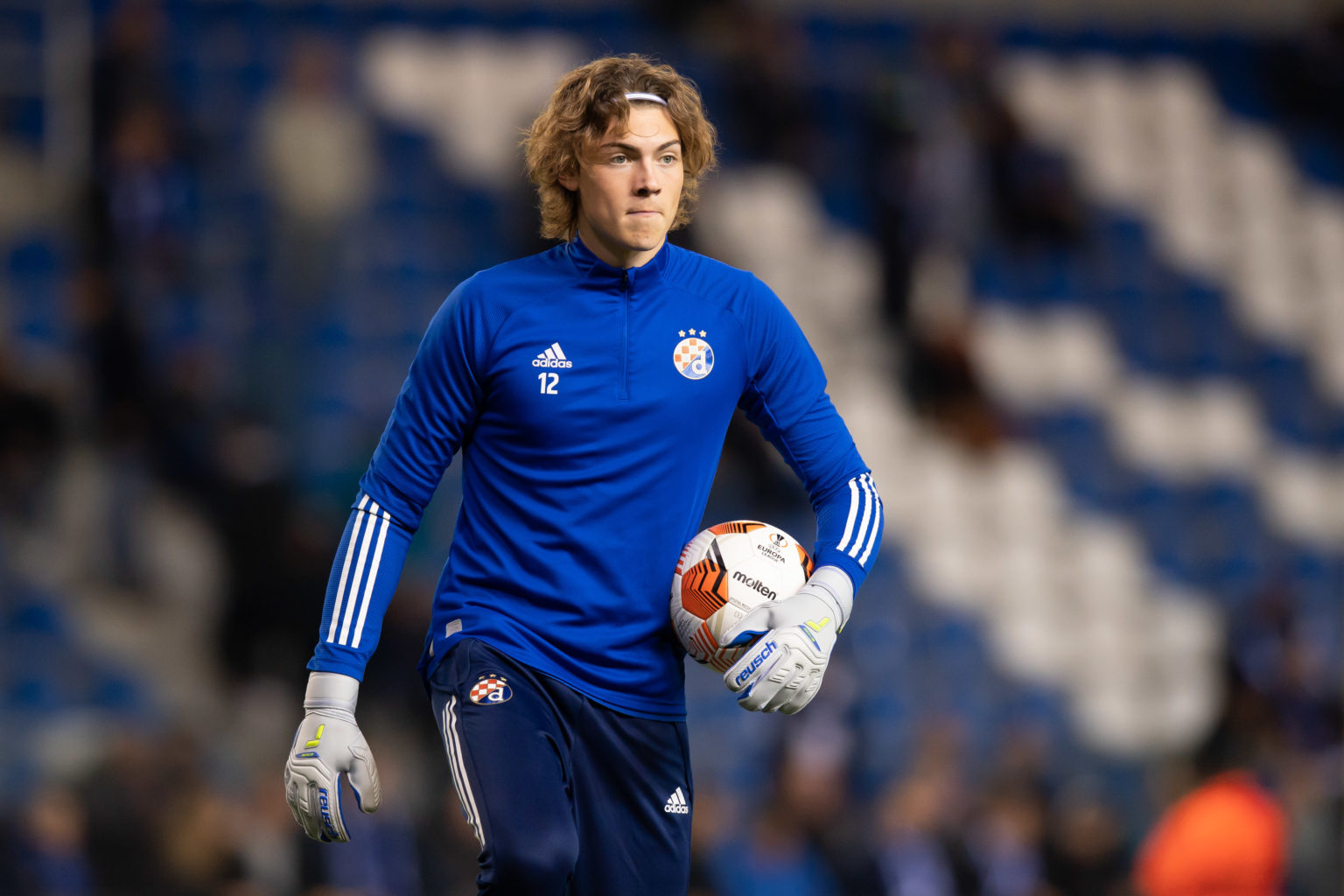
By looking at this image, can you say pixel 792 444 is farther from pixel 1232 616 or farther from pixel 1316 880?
pixel 1232 616

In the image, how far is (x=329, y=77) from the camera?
11555mm

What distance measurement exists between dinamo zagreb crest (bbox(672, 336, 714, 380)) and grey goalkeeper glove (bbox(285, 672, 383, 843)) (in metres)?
1.09

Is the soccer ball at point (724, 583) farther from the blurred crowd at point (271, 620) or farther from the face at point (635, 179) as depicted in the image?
the blurred crowd at point (271, 620)

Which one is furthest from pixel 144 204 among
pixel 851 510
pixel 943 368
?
pixel 851 510

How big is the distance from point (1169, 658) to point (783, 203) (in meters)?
4.73

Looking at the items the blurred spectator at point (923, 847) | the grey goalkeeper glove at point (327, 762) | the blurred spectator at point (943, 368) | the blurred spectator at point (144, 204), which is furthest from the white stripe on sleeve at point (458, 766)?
the blurred spectator at point (943, 368)

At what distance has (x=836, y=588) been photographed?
3836 millimetres

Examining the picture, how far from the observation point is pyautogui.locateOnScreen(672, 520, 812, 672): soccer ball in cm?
380

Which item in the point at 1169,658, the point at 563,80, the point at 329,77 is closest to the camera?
the point at 563,80

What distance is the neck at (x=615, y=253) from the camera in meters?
3.93

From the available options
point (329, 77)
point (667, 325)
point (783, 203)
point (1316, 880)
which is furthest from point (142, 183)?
point (1316, 880)

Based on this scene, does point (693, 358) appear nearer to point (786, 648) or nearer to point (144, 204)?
point (786, 648)

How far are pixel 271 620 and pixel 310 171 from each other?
3437mm

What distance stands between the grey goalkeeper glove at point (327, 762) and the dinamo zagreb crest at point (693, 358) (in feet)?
3.56
